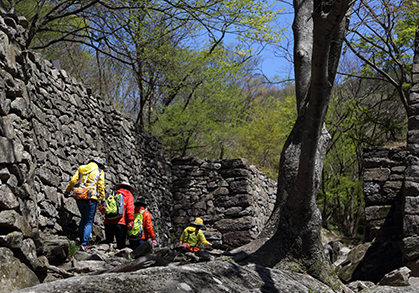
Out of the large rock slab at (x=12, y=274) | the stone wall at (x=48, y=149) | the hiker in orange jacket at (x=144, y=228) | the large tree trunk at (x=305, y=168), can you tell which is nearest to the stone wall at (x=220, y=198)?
the stone wall at (x=48, y=149)

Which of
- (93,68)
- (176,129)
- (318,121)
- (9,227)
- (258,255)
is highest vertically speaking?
(93,68)

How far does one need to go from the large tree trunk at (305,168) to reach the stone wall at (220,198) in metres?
5.29

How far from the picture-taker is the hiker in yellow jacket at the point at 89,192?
20.1 ft

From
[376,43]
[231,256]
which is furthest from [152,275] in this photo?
[376,43]

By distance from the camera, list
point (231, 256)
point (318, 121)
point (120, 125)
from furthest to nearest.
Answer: point (120, 125) → point (231, 256) → point (318, 121)

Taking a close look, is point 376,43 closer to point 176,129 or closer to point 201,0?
point 201,0

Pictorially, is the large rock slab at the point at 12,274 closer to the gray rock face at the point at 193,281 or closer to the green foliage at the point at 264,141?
the gray rock face at the point at 193,281

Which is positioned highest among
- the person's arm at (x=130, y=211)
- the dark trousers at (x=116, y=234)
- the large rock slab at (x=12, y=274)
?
the person's arm at (x=130, y=211)

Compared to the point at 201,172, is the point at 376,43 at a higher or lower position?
higher

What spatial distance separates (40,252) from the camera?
4.23m

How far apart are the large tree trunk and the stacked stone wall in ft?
11.5

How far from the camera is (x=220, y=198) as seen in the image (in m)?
11.1

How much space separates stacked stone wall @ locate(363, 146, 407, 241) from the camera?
8086 millimetres

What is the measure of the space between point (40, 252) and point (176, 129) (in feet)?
30.5
